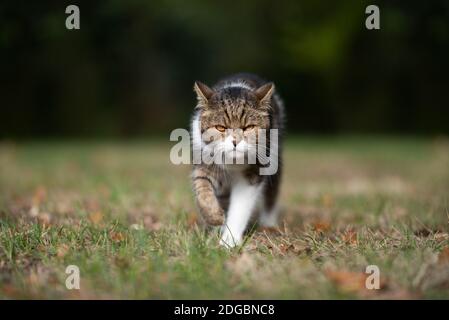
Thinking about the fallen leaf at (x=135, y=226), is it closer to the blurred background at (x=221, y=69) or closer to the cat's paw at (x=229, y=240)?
the cat's paw at (x=229, y=240)

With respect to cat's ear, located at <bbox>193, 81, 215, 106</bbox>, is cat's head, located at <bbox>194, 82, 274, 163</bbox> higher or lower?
lower

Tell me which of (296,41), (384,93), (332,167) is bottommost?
(332,167)

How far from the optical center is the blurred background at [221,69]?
58.4 feet

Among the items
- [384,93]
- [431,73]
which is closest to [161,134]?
[384,93]

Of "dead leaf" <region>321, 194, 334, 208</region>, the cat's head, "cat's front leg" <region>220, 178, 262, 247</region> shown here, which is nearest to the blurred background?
"dead leaf" <region>321, 194, 334, 208</region>

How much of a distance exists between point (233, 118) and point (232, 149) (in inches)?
10.4

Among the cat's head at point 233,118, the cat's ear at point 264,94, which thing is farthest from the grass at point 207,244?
the cat's ear at point 264,94

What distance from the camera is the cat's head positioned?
4.34m

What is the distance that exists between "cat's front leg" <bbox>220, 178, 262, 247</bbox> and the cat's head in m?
0.26

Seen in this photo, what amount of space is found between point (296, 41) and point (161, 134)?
5163 millimetres

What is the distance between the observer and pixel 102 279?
3.32 m

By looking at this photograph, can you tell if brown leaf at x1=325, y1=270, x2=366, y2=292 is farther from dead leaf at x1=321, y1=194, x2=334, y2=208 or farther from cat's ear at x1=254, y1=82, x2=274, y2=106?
dead leaf at x1=321, y1=194, x2=334, y2=208

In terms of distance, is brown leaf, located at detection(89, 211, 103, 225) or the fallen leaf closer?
the fallen leaf
